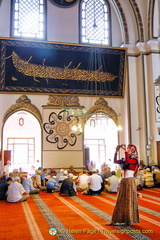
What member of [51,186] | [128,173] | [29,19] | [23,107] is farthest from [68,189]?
[29,19]

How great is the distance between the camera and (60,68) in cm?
1022

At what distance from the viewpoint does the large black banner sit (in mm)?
9781

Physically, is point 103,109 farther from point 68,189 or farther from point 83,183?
point 68,189

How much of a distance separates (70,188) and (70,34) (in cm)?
594

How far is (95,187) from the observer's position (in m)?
6.99

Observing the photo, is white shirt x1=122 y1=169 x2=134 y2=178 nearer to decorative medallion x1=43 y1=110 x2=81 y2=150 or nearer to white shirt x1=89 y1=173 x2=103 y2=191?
white shirt x1=89 y1=173 x2=103 y2=191

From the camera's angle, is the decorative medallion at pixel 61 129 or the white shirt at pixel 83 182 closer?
the white shirt at pixel 83 182

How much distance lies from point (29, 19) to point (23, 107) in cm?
316

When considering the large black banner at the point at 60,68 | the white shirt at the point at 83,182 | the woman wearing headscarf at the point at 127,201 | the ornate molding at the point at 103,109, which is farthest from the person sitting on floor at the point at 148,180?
the woman wearing headscarf at the point at 127,201

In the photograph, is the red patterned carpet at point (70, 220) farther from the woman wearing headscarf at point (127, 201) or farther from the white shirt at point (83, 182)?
the white shirt at point (83, 182)

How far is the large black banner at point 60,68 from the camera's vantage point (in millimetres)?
9781

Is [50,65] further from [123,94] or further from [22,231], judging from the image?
[22,231]

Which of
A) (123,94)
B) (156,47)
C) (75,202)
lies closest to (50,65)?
(123,94)

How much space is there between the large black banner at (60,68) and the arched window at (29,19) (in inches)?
29.4
